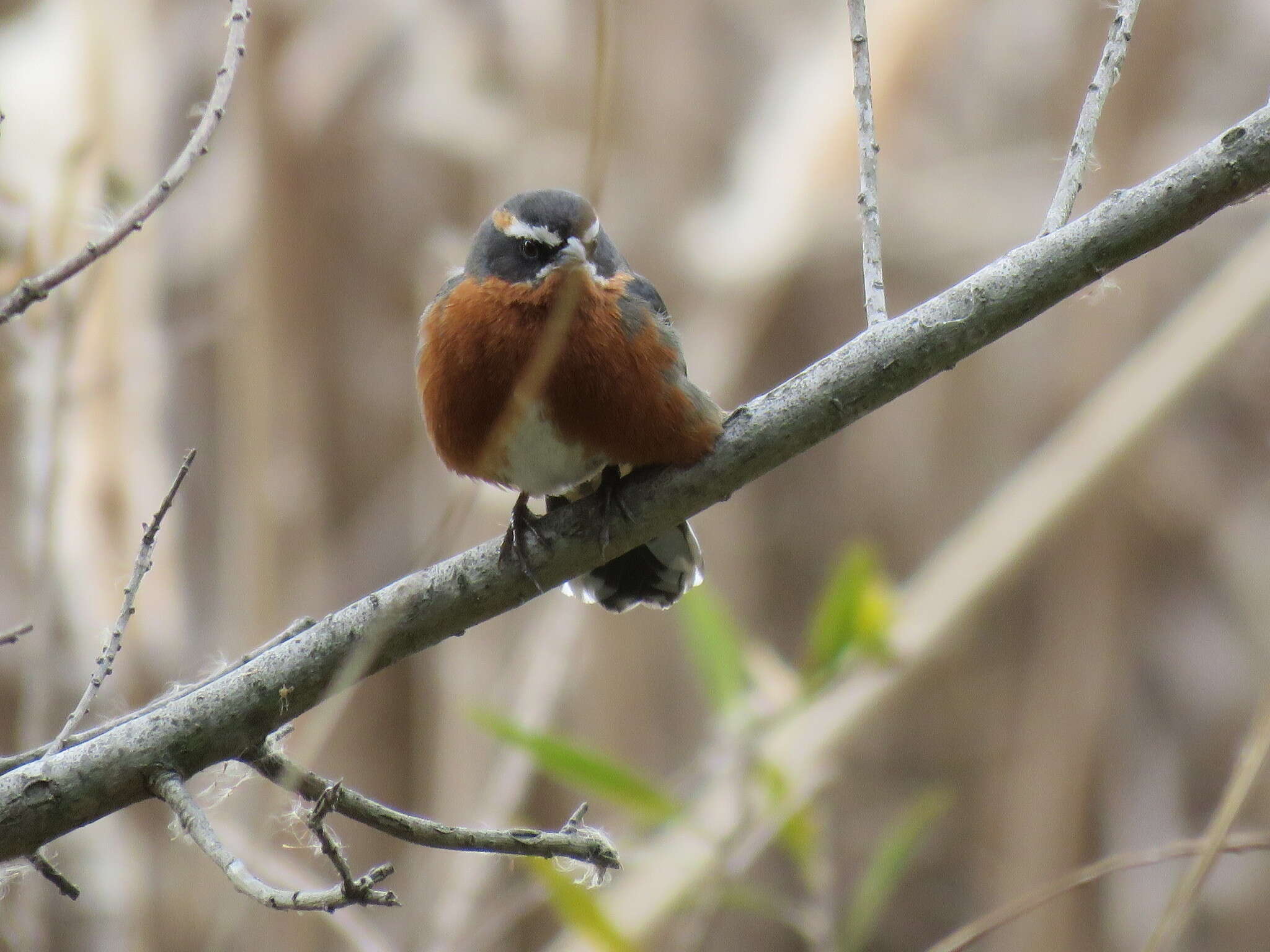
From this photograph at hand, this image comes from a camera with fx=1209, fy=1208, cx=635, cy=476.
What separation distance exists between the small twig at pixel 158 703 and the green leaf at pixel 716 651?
1.54 metres

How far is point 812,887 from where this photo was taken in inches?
125

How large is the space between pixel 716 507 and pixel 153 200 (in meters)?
3.81

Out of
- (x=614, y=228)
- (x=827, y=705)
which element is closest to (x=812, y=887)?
(x=827, y=705)

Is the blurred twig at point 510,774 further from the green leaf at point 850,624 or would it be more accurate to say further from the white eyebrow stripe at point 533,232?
the white eyebrow stripe at point 533,232

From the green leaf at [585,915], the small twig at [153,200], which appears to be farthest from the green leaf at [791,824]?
the small twig at [153,200]

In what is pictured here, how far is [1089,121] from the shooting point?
199 centimetres

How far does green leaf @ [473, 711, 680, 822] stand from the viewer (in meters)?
2.98

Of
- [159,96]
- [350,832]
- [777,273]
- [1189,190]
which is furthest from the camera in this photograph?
[350,832]

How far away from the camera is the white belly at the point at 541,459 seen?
2508mm

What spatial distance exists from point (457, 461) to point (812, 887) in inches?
58.6

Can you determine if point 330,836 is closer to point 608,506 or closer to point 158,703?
point 158,703

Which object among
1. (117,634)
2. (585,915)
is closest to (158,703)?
(117,634)

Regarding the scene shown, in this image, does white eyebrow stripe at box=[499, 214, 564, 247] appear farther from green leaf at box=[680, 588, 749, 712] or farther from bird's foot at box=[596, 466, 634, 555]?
green leaf at box=[680, 588, 749, 712]

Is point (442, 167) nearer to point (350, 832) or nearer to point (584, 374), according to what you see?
point (350, 832)
